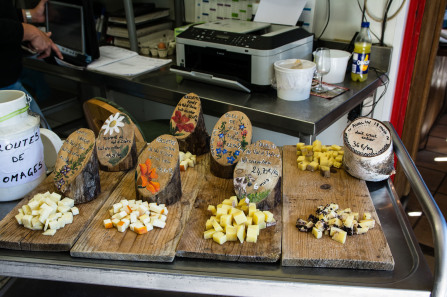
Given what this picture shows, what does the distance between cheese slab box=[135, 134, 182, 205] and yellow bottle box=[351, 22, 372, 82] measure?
1509 mm

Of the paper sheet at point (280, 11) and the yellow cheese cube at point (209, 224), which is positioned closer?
the yellow cheese cube at point (209, 224)

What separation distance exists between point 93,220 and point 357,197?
0.67 meters

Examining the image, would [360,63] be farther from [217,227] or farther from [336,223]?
[217,227]

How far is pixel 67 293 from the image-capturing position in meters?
1.17

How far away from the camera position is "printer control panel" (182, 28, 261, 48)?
6.81 ft

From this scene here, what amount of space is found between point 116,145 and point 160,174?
243 mm

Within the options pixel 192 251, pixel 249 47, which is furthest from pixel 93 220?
pixel 249 47

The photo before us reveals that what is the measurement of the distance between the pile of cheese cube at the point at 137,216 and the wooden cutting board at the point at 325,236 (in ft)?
0.99

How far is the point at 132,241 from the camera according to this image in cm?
93

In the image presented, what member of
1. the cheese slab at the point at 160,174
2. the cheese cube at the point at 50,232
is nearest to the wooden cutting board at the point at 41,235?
the cheese cube at the point at 50,232

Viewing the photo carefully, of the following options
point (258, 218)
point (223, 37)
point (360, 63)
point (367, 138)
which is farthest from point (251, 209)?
point (360, 63)

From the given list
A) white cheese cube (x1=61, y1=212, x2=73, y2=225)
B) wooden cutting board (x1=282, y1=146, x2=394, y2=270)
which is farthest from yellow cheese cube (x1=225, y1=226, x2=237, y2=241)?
white cheese cube (x1=61, y1=212, x2=73, y2=225)

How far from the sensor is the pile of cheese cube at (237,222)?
2.98ft

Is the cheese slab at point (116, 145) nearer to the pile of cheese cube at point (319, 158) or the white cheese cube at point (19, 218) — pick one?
the white cheese cube at point (19, 218)
